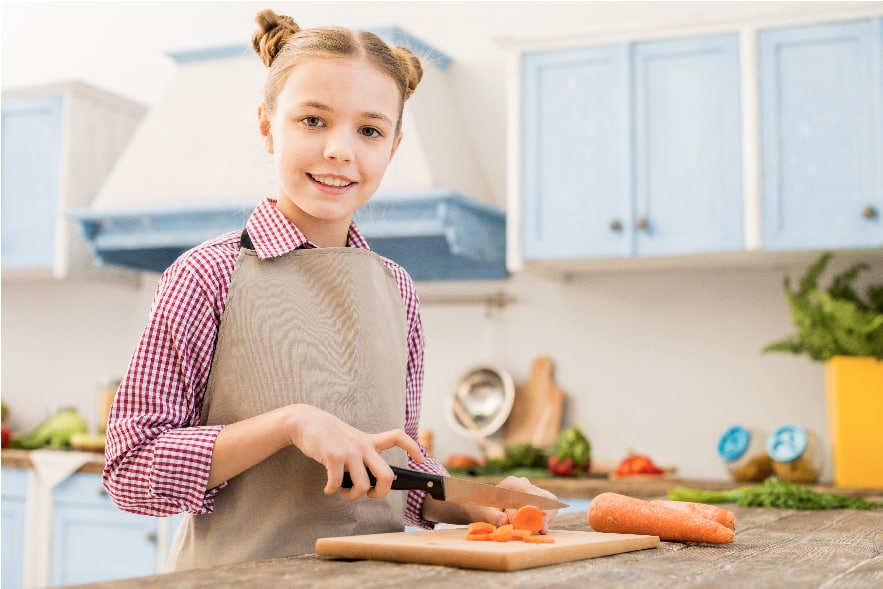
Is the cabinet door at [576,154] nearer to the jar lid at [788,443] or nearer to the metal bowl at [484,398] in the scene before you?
the metal bowl at [484,398]

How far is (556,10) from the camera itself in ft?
12.7

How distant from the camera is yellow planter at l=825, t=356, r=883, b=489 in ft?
9.66

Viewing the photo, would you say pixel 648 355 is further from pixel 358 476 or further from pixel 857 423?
pixel 358 476

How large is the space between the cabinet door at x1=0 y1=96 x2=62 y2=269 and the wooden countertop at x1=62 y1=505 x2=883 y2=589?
3378 mm

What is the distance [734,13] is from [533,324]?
125cm

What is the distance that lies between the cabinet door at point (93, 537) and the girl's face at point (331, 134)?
247 centimetres

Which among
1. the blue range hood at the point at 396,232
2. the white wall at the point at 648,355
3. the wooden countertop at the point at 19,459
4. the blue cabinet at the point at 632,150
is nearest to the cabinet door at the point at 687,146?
the blue cabinet at the point at 632,150

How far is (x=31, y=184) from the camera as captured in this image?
4.11 metres

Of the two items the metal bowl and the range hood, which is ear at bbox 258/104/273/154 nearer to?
the range hood

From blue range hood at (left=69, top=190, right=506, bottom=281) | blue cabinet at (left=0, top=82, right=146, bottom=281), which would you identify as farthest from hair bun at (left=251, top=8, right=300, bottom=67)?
blue cabinet at (left=0, top=82, right=146, bottom=281)

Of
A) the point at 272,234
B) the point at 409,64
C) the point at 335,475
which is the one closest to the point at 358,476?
the point at 335,475

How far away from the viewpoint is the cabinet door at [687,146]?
3182mm

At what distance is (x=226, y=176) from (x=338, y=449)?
9.31 feet

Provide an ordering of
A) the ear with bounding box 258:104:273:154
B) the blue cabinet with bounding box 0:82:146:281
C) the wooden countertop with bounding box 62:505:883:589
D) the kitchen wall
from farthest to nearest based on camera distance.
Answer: the blue cabinet with bounding box 0:82:146:281 → the kitchen wall → the ear with bounding box 258:104:273:154 → the wooden countertop with bounding box 62:505:883:589
